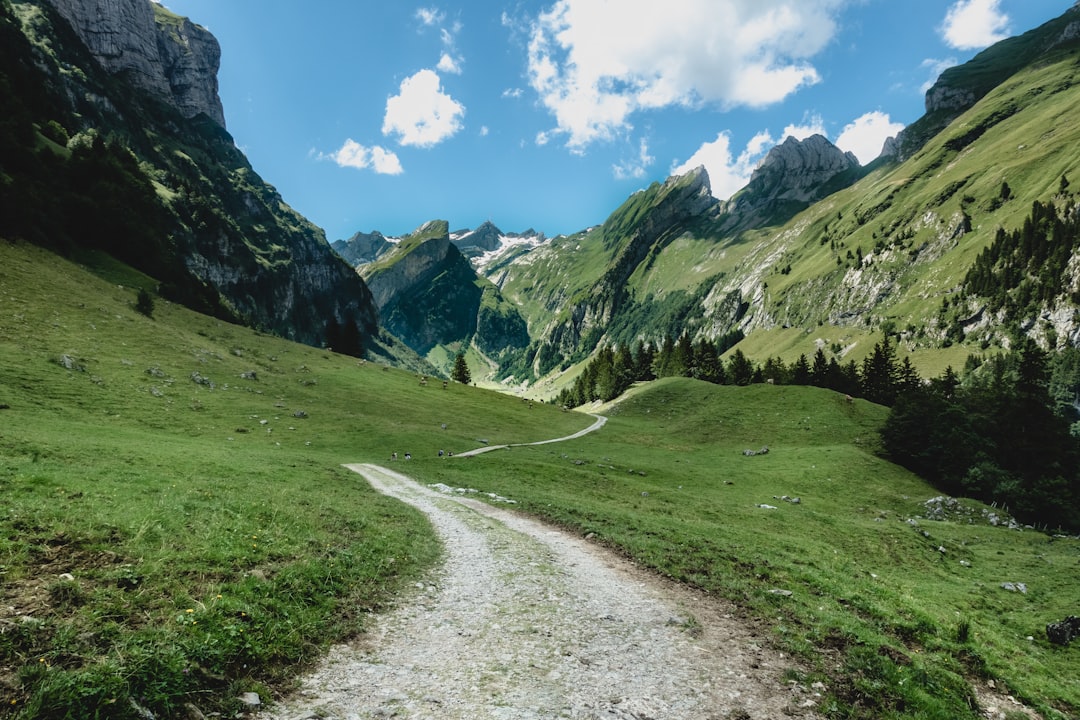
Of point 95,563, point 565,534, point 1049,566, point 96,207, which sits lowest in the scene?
point 1049,566

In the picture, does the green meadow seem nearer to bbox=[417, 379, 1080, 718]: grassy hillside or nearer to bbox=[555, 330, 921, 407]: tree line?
bbox=[417, 379, 1080, 718]: grassy hillside

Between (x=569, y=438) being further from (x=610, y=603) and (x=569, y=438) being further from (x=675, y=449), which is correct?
(x=610, y=603)

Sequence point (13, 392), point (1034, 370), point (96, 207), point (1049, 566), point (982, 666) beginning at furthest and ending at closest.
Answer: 1. point (96, 207)
2. point (1034, 370)
3. point (13, 392)
4. point (1049, 566)
5. point (982, 666)

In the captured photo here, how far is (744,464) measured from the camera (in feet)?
208

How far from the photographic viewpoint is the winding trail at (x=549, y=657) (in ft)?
29.3

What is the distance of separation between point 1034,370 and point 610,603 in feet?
276

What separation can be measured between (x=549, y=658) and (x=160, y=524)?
11.5 meters

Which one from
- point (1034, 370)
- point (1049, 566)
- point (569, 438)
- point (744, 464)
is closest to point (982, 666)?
point (1049, 566)

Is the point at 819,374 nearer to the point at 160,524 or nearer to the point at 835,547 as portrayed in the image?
the point at 835,547

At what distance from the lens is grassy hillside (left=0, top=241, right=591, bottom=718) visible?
7797mm

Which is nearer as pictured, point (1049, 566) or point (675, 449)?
point (1049, 566)

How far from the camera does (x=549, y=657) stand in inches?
436

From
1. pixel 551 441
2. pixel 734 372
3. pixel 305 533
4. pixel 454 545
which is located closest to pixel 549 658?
pixel 305 533

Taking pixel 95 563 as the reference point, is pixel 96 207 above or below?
above
